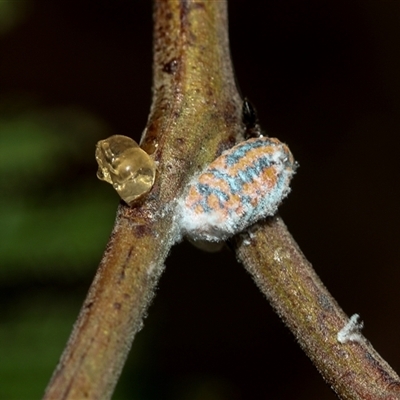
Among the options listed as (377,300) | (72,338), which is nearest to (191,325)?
(377,300)

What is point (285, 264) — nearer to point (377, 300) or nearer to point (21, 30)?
point (377, 300)

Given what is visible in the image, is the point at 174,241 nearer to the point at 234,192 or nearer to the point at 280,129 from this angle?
the point at 234,192

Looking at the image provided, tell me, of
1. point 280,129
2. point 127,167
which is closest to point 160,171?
point 127,167

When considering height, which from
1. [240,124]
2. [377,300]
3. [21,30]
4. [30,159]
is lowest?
[240,124]

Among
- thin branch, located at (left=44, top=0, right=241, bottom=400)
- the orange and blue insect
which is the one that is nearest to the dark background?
thin branch, located at (left=44, top=0, right=241, bottom=400)

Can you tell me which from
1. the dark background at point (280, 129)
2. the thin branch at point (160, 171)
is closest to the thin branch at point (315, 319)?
the thin branch at point (160, 171)
